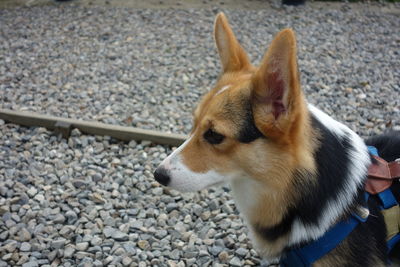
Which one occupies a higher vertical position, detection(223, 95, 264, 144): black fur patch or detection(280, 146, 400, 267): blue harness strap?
detection(223, 95, 264, 144): black fur patch

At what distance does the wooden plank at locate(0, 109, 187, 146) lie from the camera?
3.90 metres

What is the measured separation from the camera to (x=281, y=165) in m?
1.97

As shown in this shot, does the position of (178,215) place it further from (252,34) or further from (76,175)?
(252,34)

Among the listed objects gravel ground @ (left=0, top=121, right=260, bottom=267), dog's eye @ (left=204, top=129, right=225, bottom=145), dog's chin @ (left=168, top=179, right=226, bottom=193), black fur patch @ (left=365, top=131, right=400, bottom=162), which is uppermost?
dog's eye @ (left=204, top=129, right=225, bottom=145)

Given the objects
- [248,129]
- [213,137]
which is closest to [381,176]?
[248,129]

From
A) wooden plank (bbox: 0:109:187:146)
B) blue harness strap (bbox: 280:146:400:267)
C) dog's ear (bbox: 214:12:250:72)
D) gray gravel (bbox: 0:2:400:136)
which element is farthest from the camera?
gray gravel (bbox: 0:2:400:136)

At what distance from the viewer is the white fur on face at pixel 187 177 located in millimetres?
2092

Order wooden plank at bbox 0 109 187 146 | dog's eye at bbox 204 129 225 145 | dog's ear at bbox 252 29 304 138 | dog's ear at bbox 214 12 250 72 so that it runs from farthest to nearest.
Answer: wooden plank at bbox 0 109 187 146, dog's ear at bbox 214 12 250 72, dog's eye at bbox 204 129 225 145, dog's ear at bbox 252 29 304 138

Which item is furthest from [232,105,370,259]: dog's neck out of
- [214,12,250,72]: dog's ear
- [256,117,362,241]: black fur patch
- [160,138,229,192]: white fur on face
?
[214,12,250,72]: dog's ear

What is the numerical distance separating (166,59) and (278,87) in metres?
4.16

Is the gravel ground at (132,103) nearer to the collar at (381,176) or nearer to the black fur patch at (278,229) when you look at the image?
the black fur patch at (278,229)

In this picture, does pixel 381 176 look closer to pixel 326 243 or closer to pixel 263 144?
pixel 326 243

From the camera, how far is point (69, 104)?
15.2 feet

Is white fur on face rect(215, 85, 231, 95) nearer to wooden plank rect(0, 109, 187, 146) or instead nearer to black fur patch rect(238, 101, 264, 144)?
black fur patch rect(238, 101, 264, 144)
